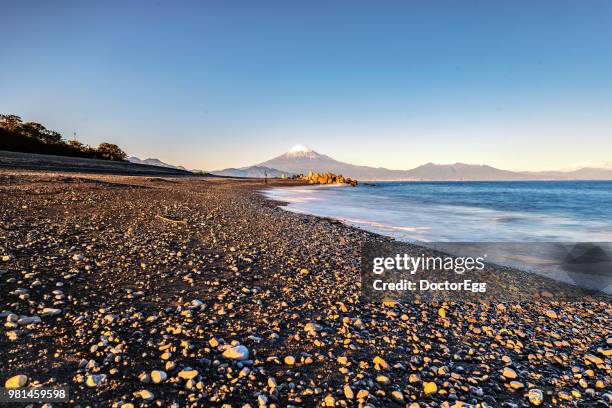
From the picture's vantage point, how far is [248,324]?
5000mm

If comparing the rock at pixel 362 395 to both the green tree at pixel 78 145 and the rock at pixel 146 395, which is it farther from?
the green tree at pixel 78 145

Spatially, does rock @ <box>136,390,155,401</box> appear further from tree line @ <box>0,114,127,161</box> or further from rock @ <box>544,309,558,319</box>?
tree line @ <box>0,114,127,161</box>

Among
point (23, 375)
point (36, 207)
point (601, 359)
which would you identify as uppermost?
point (36, 207)

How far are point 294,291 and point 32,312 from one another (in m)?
4.46

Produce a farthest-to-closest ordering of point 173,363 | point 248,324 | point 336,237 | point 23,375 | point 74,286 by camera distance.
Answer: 1. point 336,237
2. point 74,286
3. point 248,324
4. point 173,363
5. point 23,375

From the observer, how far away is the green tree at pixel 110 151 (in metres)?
82.0

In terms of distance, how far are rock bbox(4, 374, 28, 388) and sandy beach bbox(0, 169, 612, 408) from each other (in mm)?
18

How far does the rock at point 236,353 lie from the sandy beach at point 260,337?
32mm

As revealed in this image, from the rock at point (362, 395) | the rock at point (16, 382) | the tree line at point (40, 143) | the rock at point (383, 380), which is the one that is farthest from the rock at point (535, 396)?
the tree line at point (40, 143)

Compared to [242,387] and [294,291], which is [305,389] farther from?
[294,291]

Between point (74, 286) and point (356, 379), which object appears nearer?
point (356, 379)

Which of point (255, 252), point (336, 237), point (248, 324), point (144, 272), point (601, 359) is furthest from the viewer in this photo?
point (336, 237)

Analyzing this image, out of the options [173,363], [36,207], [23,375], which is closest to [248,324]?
[173,363]

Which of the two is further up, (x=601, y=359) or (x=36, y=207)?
(x=36, y=207)
